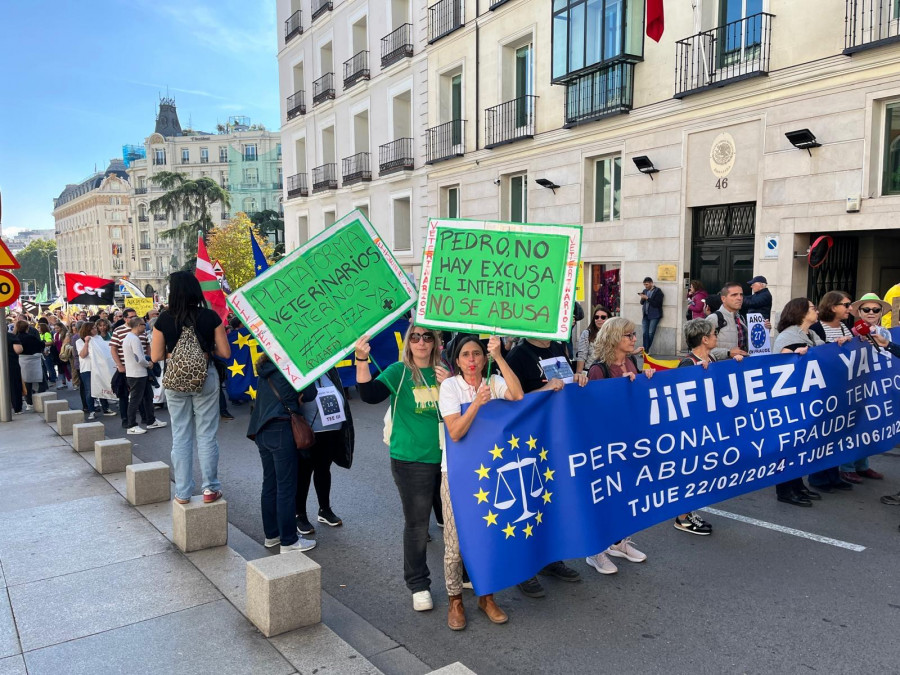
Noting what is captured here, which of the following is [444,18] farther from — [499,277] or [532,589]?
[532,589]

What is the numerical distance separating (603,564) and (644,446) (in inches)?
35.0

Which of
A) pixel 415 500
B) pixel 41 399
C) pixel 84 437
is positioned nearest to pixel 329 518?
pixel 415 500

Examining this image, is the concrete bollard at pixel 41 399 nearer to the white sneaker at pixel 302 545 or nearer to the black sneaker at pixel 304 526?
the black sneaker at pixel 304 526

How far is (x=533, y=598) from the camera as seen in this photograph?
4.31 metres

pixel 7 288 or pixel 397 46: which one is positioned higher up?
pixel 397 46

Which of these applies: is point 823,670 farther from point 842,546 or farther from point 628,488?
point 842,546

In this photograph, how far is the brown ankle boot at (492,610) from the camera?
399 cm

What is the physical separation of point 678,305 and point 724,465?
1118cm

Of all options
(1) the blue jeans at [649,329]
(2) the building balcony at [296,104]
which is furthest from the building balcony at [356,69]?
(1) the blue jeans at [649,329]

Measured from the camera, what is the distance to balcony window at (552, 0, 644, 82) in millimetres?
15805

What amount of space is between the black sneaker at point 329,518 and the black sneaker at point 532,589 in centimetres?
203

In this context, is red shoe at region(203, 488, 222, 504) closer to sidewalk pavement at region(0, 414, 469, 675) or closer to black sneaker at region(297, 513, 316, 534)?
sidewalk pavement at region(0, 414, 469, 675)

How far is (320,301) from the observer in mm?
4266

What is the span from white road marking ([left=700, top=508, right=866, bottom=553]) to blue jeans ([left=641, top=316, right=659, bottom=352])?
33.6 feet
